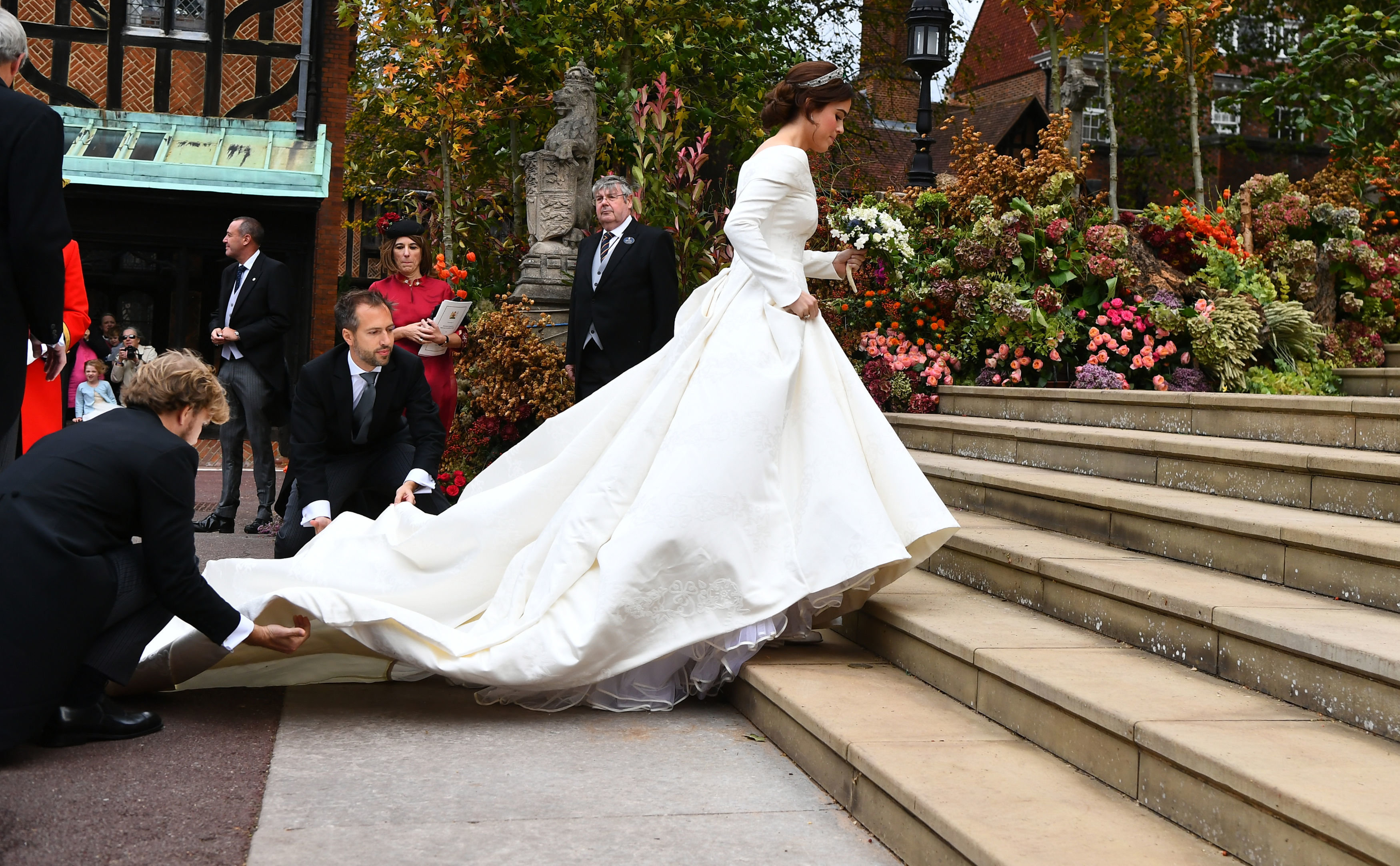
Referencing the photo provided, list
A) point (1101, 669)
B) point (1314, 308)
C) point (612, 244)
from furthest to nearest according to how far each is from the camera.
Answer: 1. point (1314, 308)
2. point (612, 244)
3. point (1101, 669)

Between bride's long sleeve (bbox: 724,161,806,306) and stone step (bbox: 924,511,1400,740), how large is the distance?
4.16 ft

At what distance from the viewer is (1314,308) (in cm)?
844

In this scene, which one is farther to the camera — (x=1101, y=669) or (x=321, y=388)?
(x=321, y=388)

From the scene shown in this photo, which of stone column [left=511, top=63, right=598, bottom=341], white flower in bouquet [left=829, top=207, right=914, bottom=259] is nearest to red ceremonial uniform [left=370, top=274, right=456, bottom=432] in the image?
stone column [left=511, top=63, right=598, bottom=341]

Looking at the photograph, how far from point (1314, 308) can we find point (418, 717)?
23.4 ft

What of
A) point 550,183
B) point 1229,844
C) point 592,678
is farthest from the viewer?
point 550,183

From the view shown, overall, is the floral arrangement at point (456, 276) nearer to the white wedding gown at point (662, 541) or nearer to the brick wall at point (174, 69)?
the white wedding gown at point (662, 541)

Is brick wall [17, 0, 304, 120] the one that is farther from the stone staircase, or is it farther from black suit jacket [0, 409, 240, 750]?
black suit jacket [0, 409, 240, 750]

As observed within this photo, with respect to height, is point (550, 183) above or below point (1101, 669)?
above

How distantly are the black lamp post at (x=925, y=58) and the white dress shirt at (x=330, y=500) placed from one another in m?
6.71

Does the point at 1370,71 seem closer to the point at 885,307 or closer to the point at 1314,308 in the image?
the point at 1314,308

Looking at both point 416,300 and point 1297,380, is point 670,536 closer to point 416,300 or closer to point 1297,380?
point 416,300

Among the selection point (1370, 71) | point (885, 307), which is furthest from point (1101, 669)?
point (1370, 71)

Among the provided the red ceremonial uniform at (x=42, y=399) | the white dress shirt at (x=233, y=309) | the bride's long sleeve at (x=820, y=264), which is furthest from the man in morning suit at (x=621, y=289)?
the red ceremonial uniform at (x=42, y=399)
